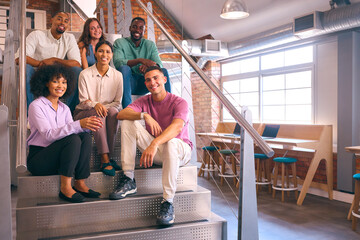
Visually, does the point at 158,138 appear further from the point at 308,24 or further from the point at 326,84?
the point at 326,84

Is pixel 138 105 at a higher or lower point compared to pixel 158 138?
higher

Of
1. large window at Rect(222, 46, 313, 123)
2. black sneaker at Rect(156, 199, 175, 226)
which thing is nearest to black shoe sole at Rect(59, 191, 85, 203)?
black sneaker at Rect(156, 199, 175, 226)

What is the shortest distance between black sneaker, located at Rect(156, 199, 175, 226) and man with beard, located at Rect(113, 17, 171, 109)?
115cm

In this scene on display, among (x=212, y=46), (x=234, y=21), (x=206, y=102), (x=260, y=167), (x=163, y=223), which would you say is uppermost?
(x=234, y=21)

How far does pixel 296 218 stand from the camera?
4.13m

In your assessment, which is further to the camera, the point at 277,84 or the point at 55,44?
the point at 277,84

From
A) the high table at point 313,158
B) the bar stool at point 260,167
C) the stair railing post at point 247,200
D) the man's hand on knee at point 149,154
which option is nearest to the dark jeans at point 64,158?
the man's hand on knee at point 149,154

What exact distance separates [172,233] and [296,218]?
2.55 metres

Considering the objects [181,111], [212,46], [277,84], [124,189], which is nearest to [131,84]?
[181,111]

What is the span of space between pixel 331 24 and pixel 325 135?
62.2 inches

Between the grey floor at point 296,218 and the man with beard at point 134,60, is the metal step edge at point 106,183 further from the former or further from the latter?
the grey floor at point 296,218

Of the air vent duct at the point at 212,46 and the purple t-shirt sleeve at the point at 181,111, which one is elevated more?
the air vent duct at the point at 212,46

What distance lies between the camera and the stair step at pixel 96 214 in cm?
197

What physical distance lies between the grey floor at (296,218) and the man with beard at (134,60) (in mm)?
1689
